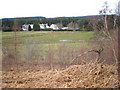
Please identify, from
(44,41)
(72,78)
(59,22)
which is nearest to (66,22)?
(59,22)

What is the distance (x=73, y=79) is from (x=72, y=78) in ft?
0.08

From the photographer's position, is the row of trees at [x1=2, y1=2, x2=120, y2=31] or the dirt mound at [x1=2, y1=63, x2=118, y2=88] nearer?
the dirt mound at [x1=2, y1=63, x2=118, y2=88]

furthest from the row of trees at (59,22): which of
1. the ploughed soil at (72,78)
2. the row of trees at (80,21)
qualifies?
the ploughed soil at (72,78)

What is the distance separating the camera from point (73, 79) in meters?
1.85

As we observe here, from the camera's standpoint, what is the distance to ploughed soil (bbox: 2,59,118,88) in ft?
5.83

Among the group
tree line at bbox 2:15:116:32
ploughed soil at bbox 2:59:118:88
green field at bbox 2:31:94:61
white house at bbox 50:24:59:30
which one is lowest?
ploughed soil at bbox 2:59:118:88

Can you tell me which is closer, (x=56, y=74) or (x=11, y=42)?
(x=56, y=74)

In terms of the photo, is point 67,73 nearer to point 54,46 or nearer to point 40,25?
point 54,46

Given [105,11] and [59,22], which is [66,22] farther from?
[105,11]

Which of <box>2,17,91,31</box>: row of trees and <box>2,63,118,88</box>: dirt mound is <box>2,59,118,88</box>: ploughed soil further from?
<box>2,17,91,31</box>: row of trees

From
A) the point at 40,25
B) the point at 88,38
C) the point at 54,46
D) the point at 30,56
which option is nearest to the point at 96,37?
the point at 88,38

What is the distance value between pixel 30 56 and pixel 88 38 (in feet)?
2.66

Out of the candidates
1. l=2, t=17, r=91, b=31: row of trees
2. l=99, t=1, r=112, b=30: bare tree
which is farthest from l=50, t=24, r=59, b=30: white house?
l=99, t=1, r=112, b=30: bare tree

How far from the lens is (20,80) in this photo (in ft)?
6.40
